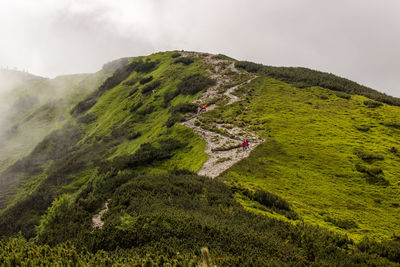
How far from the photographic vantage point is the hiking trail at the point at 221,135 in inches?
903

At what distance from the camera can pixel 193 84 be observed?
5072 cm

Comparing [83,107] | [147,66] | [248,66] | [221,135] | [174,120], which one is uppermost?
[147,66]

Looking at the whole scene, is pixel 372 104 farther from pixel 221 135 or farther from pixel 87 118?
pixel 87 118

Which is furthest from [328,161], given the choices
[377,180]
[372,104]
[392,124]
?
[372,104]

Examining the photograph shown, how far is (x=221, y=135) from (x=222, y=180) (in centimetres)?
1191

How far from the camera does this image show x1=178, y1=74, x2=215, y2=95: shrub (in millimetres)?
48688

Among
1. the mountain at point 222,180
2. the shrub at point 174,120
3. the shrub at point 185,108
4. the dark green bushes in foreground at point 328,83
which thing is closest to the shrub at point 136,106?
the mountain at point 222,180

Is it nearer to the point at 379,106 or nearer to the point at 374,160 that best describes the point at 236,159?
the point at 374,160

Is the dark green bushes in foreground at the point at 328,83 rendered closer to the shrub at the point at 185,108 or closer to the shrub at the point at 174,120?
the shrub at the point at 185,108

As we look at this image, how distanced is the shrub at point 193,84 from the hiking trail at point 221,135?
159 cm

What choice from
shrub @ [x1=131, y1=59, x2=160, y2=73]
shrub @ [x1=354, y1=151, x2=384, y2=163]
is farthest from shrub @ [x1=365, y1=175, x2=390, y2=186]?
shrub @ [x1=131, y1=59, x2=160, y2=73]

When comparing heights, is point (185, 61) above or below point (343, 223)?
above

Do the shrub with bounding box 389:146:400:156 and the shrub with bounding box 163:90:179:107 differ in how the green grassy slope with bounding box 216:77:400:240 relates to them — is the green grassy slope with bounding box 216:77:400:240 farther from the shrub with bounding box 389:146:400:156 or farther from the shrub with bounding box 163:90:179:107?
the shrub with bounding box 163:90:179:107

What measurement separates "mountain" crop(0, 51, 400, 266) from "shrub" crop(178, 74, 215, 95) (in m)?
0.25
